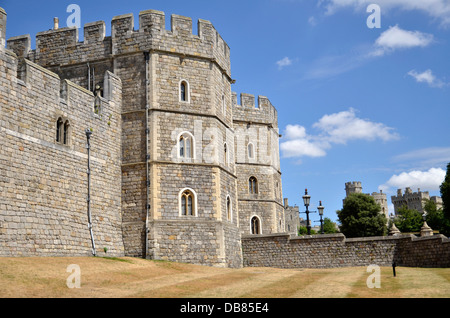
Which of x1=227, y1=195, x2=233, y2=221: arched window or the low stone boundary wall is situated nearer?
the low stone boundary wall

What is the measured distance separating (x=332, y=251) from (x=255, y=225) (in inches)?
399

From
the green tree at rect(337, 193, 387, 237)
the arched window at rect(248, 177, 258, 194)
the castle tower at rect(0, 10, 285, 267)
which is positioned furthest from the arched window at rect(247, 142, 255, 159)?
the green tree at rect(337, 193, 387, 237)

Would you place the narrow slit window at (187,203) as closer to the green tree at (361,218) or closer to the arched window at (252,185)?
the arched window at (252,185)

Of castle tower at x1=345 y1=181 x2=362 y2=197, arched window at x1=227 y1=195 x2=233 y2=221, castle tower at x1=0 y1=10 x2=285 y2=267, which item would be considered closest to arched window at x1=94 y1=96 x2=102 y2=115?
castle tower at x1=0 y1=10 x2=285 y2=267

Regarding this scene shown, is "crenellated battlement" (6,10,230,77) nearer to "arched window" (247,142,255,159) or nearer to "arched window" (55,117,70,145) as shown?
"arched window" (55,117,70,145)

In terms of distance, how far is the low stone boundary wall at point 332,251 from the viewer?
24.8 metres

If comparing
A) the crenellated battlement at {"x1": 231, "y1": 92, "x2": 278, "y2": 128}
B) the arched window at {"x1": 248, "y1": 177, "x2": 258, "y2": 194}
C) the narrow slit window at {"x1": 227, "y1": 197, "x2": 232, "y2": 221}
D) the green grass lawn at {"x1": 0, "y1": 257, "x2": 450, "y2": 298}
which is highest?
the crenellated battlement at {"x1": 231, "y1": 92, "x2": 278, "y2": 128}

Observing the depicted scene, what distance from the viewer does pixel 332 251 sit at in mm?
26188

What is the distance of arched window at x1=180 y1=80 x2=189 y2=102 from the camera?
79.9ft

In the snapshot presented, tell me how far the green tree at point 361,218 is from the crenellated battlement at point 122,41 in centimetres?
3327

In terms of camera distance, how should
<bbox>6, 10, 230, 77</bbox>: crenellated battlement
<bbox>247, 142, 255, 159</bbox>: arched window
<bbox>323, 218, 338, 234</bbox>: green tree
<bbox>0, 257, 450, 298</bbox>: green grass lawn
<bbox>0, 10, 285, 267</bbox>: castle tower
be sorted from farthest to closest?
<bbox>323, 218, 338, 234</bbox>: green tree
<bbox>247, 142, 255, 159</bbox>: arched window
<bbox>6, 10, 230, 77</bbox>: crenellated battlement
<bbox>0, 10, 285, 267</bbox>: castle tower
<bbox>0, 257, 450, 298</bbox>: green grass lawn

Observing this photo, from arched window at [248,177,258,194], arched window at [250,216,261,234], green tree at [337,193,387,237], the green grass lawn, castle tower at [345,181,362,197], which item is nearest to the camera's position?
the green grass lawn

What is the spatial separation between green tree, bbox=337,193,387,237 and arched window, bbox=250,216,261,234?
21.4m

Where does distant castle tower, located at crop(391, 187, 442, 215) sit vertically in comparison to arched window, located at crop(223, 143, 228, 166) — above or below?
above
